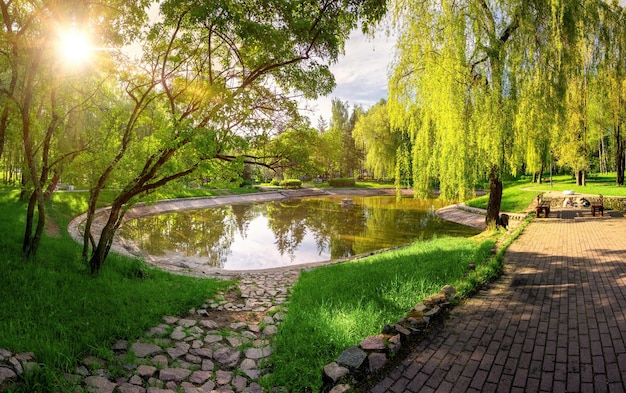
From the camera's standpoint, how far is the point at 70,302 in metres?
5.52

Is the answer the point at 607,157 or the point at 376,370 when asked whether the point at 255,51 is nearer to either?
the point at 376,370

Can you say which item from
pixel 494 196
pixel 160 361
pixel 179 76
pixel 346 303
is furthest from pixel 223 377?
pixel 494 196

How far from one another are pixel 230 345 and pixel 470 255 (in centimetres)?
738

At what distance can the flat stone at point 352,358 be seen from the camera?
4.06 meters

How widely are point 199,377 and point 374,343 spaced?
97.5 inches

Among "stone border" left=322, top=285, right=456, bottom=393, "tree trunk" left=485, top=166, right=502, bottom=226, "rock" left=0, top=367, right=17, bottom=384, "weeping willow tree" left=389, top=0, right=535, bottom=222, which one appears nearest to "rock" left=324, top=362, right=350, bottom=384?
"stone border" left=322, top=285, right=456, bottom=393

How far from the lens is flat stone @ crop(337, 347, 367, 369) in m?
4.06

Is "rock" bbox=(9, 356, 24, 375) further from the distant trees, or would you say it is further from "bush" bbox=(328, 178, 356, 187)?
"bush" bbox=(328, 178, 356, 187)

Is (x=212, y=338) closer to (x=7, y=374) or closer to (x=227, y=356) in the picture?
(x=227, y=356)

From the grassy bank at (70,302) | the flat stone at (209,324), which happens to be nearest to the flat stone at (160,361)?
the grassy bank at (70,302)

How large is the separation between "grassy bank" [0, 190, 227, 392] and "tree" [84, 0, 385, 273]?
863 millimetres

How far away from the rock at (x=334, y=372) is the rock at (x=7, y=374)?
3.55m

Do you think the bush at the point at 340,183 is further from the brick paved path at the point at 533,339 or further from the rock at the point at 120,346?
the rock at the point at 120,346

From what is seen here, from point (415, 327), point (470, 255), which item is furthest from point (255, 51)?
point (470, 255)
